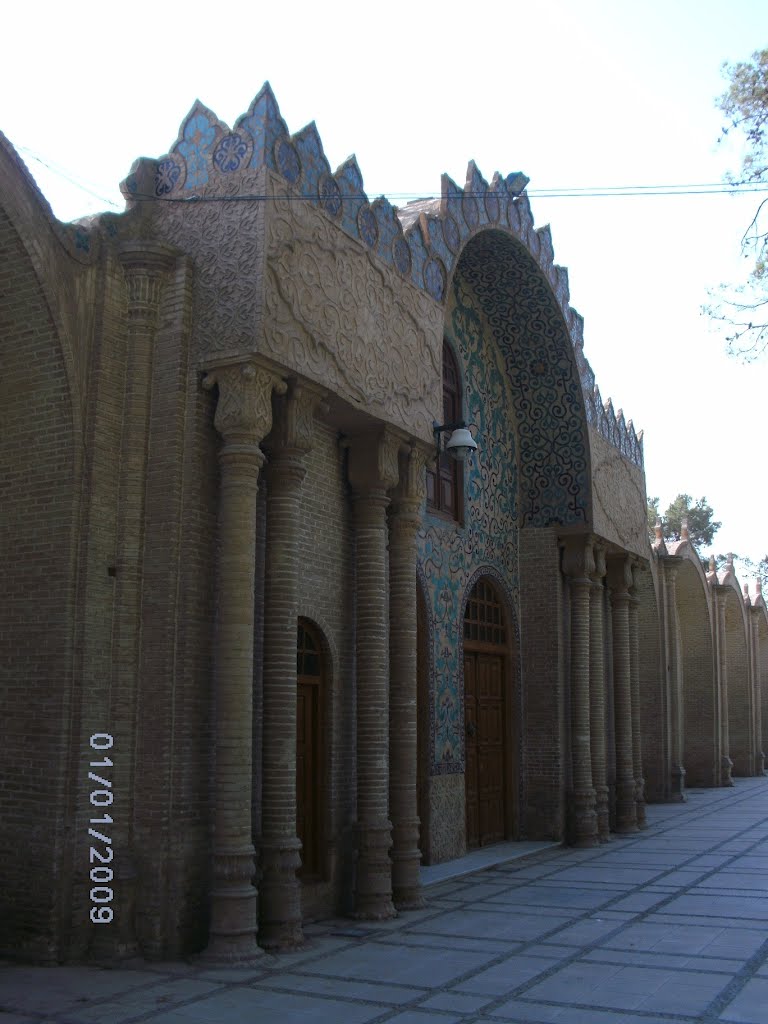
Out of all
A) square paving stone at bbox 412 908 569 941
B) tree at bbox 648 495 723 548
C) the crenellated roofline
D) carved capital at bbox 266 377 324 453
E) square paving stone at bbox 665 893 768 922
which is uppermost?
tree at bbox 648 495 723 548

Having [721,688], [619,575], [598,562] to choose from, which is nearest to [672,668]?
[721,688]

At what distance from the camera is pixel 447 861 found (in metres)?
11.4

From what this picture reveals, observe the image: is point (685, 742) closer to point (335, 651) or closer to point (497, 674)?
point (497, 674)

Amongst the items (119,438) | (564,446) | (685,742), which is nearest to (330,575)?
(119,438)

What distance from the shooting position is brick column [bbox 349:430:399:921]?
28.6ft

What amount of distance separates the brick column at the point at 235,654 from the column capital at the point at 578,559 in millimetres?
7273

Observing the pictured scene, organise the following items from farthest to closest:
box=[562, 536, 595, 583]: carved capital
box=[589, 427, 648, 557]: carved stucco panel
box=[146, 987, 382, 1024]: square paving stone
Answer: box=[589, 427, 648, 557]: carved stucco panel → box=[562, 536, 595, 583]: carved capital → box=[146, 987, 382, 1024]: square paving stone

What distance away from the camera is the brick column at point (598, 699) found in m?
14.2

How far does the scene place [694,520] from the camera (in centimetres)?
4838

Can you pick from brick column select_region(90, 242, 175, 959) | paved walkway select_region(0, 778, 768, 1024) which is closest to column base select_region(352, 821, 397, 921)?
paved walkway select_region(0, 778, 768, 1024)

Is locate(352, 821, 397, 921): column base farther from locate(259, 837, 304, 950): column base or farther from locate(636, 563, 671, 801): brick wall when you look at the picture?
locate(636, 563, 671, 801): brick wall

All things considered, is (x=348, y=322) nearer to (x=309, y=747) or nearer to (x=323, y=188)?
(x=323, y=188)

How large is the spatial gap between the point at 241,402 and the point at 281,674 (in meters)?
2.01

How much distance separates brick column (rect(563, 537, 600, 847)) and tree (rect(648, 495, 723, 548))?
34475 mm
